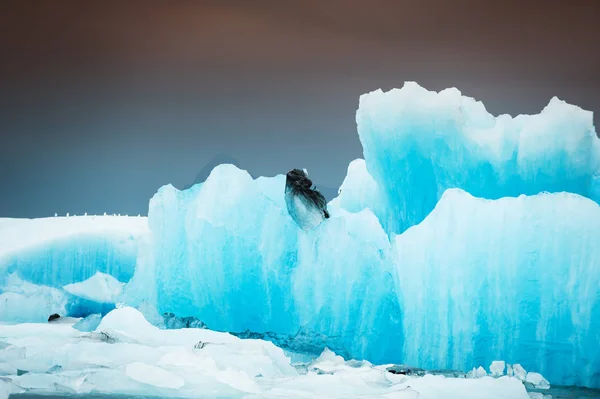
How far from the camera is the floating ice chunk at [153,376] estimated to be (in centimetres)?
614

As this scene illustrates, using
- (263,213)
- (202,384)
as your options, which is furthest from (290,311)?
(202,384)

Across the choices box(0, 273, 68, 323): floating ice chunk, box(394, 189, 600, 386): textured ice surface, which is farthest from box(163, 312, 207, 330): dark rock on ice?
box(0, 273, 68, 323): floating ice chunk

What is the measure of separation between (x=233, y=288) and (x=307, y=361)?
4.25 ft

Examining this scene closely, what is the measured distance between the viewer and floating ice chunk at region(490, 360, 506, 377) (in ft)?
23.8

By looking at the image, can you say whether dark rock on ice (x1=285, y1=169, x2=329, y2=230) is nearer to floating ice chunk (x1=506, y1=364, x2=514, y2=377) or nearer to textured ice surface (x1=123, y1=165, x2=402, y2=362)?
textured ice surface (x1=123, y1=165, x2=402, y2=362)

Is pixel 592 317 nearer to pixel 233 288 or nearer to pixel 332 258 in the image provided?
pixel 332 258

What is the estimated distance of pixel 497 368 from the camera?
7.28 metres

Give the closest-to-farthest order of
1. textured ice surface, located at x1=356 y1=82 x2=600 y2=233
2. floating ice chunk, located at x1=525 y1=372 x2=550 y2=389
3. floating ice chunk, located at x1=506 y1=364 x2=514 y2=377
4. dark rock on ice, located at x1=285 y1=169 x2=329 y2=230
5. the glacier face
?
floating ice chunk, located at x1=525 y1=372 x2=550 y2=389
floating ice chunk, located at x1=506 y1=364 x2=514 y2=377
textured ice surface, located at x1=356 y1=82 x2=600 y2=233
dark rock on ice, located at x1=285 y1=169 x2=329 y2=230
the glacier face

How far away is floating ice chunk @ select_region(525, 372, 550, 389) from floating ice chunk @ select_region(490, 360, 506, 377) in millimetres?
249

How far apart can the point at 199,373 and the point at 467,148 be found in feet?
14.2

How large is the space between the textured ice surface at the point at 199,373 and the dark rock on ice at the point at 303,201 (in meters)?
1.66

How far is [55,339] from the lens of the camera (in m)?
8.03

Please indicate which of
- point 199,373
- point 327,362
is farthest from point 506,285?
point 199,373

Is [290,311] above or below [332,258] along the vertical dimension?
below
